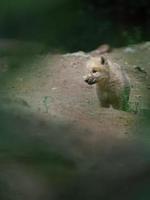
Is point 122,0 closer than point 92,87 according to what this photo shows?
No

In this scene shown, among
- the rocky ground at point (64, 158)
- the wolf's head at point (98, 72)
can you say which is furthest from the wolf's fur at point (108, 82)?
the rocky ground at point (64, 158)

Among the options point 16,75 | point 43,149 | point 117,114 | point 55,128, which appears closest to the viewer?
point 43,149

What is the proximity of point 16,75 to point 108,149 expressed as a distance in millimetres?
361

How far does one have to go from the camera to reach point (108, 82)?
434 centimetres

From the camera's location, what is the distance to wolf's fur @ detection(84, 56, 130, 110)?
4.26 metres

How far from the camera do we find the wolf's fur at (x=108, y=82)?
4258 mm

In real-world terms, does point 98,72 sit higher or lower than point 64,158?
higher

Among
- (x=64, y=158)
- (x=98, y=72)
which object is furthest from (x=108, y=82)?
(x=64, y=158)

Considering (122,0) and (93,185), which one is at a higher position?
(122,0)

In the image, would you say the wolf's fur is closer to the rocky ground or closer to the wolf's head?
the wolf's head

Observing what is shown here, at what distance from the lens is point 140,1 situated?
824cm

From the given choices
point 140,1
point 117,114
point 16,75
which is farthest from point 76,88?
point 140,1

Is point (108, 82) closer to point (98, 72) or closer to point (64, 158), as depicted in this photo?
point (98, 72)

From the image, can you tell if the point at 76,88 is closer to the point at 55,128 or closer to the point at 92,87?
the point at 92,87
